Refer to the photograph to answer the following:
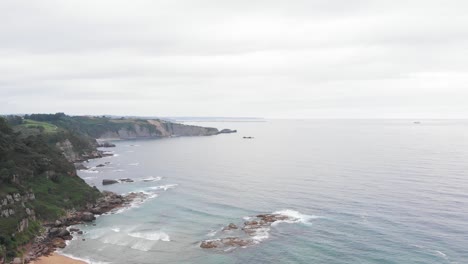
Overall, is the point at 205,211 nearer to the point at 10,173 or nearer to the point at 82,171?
the point at 10,173

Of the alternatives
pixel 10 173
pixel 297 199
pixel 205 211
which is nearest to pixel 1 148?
pixel 10 173

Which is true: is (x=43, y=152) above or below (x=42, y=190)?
above

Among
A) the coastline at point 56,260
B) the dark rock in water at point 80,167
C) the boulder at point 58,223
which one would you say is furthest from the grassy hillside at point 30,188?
the dark rock in water at point 80,167

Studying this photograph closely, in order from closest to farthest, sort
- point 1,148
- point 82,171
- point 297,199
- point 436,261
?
point 436,261
point 1,148
point 297,199
point 82,171

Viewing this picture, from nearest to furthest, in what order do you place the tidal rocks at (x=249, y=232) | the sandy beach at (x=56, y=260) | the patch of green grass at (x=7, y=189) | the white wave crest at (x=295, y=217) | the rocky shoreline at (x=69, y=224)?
the sandy beach at (x=56, y=260) < the rocky shoreline at (x=69, y=224) < the tidal rocks at (x=249, y=232) < the patch of green grass at (x=7, y=189) < the white wave crest at (x=295, y=217)

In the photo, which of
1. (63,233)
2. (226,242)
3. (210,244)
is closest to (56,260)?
(63,233)

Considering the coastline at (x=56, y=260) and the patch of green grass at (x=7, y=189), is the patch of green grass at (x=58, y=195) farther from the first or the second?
the coastline at (x=56, y=260)

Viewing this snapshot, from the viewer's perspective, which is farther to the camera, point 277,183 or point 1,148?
point 277,183

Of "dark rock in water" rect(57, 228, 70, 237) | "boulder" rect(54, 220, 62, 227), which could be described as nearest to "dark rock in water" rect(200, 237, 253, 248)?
"dark rock in water" rect(57, 228, 70, 237)
